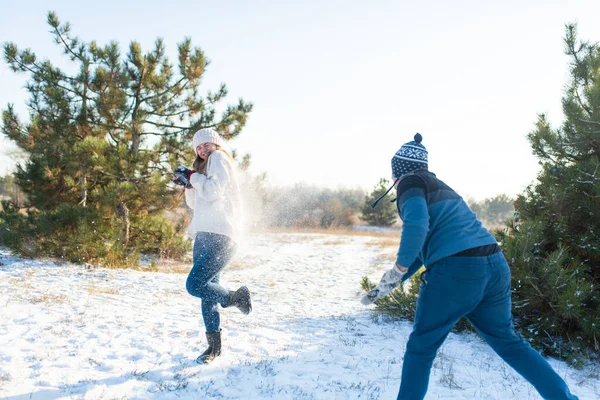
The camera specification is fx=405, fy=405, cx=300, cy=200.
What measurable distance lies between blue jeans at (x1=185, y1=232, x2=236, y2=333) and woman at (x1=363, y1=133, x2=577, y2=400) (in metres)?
1.38

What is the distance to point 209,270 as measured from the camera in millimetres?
3240

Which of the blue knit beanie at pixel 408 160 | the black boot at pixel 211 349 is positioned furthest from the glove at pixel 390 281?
the black boot at pixel 211 349

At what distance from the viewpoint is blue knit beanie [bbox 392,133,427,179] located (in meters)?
2.55

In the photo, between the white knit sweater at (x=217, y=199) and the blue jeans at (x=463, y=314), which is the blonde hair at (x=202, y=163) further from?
the blue jeans at (x=463, y=314)

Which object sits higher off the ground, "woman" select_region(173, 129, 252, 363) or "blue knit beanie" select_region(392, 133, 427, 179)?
"blue knit beanie" select_region(392, 133, 427, 179)

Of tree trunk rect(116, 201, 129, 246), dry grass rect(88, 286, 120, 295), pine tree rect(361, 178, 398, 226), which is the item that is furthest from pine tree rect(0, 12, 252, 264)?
pine tree rect(361, 178, 398, 226)

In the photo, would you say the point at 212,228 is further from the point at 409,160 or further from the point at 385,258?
the point at 385,258

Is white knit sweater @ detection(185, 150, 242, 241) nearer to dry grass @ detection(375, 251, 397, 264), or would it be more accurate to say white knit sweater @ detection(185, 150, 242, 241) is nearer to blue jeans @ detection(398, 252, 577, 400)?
blue jeans @ detection(398, 252, 577, 400)

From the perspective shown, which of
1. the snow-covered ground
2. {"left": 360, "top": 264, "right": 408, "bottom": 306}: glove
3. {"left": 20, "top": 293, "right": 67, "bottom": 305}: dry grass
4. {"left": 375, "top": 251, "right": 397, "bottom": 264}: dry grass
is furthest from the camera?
{"left": 375, "top": 251, "right": 397, "bottom": 264}: dry grass

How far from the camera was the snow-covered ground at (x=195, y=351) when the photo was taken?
9.79 feet

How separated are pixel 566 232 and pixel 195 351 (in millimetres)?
4232

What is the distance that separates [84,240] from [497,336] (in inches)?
332

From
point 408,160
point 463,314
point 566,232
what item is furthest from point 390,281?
point 566,232

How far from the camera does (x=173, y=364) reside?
134 inches
